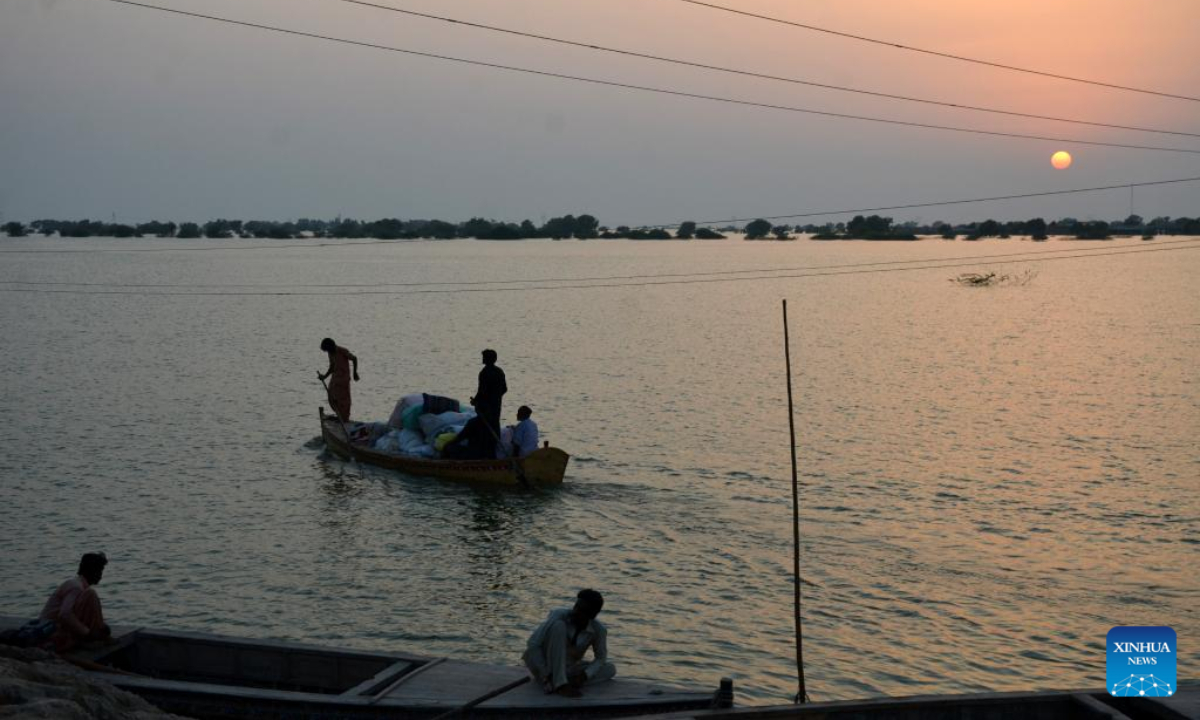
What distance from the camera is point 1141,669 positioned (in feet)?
33.1

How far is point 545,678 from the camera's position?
9.56 m

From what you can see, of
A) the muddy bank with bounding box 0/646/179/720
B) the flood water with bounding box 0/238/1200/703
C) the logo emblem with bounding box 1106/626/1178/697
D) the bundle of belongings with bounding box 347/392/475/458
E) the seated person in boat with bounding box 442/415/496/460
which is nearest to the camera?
the muddy bank with bounding box 0/646/179/720

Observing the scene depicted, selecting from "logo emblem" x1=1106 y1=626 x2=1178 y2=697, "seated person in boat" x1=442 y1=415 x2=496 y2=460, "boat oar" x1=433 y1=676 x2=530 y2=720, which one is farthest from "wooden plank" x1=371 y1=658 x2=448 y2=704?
"seated person in boat" x1=442 y1=415 x2=496 y2=460

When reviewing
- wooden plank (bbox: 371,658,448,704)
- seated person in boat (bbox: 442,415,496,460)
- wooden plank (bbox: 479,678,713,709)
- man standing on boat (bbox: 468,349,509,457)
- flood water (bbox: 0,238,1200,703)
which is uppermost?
man standing on boat (bbox: 468,349,509,457)

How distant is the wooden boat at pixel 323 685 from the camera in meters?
9.20

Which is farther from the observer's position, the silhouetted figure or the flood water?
the silhouetted figure

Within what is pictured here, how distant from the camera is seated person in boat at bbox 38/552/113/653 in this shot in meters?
10.4

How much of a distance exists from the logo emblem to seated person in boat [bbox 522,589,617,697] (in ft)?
13.9

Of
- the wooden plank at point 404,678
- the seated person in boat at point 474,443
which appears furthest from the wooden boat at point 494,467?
the wooden plank at point 404,678

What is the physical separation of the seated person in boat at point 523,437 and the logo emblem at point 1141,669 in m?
11.6

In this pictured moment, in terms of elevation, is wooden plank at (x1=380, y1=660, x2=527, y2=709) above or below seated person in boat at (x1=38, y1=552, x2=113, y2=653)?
below

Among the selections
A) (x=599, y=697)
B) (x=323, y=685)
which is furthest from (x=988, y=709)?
(x=323, y=685)

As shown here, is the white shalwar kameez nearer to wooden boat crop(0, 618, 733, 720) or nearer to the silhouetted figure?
wooden boat crop(0, 618, 733, 720)

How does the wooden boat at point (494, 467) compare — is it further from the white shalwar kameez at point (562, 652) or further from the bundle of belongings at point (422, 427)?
the white shalwar kameez at point (562, 652)
